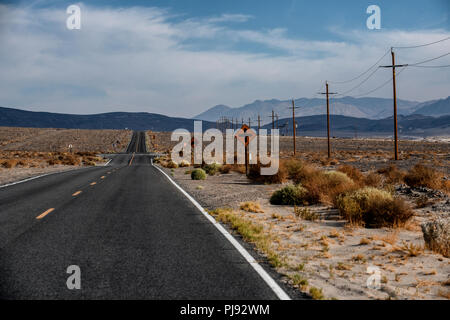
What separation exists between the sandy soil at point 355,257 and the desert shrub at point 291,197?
7.03ft

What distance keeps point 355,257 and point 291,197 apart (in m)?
6.95

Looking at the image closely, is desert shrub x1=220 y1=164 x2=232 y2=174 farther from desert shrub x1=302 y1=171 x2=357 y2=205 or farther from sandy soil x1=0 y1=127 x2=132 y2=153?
sandy soil x1=0 y1=127 x2=132 y2=153

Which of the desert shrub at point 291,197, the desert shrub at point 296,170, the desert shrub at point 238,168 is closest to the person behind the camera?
the desert shrub at point 291,197

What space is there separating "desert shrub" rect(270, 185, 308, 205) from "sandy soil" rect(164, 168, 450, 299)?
214 cm

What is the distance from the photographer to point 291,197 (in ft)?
46.2

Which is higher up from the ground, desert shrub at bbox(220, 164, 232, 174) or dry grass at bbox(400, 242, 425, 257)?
desert shrub at bbox(220, 164, 232, 174)

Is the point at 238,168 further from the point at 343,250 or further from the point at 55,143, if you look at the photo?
the point at 55,143

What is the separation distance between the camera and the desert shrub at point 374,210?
9.95 meters

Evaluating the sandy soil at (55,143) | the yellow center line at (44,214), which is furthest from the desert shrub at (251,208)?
the sandy soil at (55,143)

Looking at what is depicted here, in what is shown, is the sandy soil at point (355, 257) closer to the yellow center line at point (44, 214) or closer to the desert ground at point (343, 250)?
the desert ground at point (343, 250)

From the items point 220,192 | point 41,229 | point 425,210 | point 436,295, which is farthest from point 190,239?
point 220,192

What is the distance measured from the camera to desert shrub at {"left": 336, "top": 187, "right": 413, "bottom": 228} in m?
9.95

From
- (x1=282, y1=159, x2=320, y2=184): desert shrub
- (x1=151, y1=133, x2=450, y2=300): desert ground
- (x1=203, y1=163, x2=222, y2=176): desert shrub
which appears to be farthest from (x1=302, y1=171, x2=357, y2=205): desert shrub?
(x1=203, y1=163, x2=222, y2=176): desert shrub
